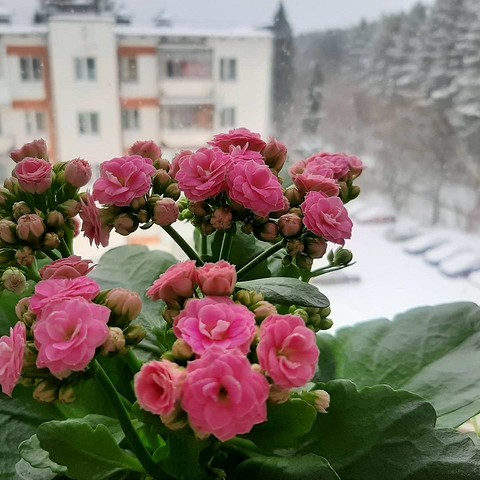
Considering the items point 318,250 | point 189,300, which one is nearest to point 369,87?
point 318,250

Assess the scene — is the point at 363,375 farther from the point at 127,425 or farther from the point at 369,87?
the point at 369,87

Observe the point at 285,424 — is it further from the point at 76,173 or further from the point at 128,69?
the point at 128,69

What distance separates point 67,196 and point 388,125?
70cm

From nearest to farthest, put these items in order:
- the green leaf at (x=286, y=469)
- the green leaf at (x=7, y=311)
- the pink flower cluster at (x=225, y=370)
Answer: the pink flower cluster at (x=225, y=370)
the green leaf at (x=286, y=469)
the green leaf at (x=7, y=311)

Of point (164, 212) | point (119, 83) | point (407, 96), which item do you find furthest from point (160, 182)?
point (407, 96)

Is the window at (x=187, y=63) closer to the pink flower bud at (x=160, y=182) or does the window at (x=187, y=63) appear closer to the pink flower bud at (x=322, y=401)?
the pink flower bud at (x=160, y=182)

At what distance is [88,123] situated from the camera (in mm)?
980

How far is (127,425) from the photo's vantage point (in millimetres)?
440

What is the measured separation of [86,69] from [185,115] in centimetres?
15

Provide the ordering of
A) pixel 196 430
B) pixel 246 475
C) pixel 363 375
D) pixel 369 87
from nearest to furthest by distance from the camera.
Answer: pixel 196 430
pixel 246 475
pixel 363 375
pixel 369 87

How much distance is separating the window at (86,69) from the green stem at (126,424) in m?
0.62

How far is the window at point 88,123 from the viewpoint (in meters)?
0.98

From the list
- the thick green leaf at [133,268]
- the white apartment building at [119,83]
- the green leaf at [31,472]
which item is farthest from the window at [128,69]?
the green leaf at [31,472]

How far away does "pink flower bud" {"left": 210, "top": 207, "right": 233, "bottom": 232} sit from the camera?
1.53ft
